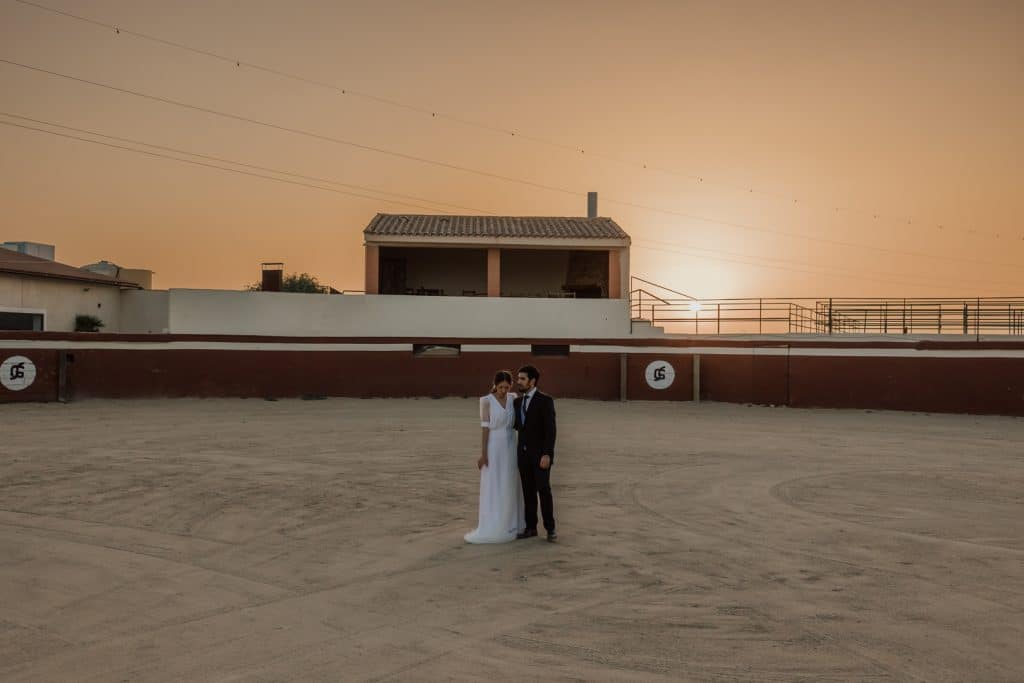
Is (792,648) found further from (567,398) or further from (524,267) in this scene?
(524,267)

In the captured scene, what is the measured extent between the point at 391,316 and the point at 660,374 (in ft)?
30.4

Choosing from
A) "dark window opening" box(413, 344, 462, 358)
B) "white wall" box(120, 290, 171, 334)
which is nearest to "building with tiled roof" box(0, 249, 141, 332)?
"white wall" box(120, 290, 171, 334)

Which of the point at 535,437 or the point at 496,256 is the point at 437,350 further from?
the point at 535,437

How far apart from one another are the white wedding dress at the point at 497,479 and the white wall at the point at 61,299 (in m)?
30.2

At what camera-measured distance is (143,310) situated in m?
40.5

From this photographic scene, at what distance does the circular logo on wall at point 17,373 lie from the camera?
25.2m

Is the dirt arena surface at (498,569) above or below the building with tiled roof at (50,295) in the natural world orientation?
below

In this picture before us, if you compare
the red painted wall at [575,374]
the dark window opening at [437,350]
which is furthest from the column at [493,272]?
the red painted wall at [575,374]

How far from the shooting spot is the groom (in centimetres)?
945

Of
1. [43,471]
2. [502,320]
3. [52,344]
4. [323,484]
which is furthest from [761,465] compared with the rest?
[52,344]

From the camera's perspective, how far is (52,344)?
84.8 ft

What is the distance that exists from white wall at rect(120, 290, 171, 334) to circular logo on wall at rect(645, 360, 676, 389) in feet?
70.2

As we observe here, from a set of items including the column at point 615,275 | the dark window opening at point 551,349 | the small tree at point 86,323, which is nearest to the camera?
the dark window opening at point 551,349

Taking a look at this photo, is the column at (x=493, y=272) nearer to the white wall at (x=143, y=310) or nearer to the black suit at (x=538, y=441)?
the white wall at (x=143, y=310)
